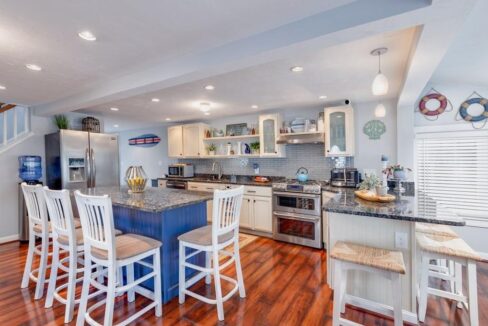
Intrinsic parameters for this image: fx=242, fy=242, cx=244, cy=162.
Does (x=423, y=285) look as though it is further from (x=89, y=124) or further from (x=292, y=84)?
(x=89, y=124)

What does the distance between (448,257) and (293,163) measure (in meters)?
2.95

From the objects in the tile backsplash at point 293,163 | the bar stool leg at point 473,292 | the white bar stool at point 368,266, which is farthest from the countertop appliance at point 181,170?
the bar stool leg at point 473,292

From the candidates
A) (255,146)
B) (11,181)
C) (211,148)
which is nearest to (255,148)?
(255,146)

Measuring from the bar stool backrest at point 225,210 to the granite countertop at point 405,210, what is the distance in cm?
77

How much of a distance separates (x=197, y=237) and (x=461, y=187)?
360 centimetres

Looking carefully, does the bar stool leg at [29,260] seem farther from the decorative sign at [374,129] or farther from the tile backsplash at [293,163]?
the decorative sign at [374,129]

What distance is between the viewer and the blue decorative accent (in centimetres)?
227

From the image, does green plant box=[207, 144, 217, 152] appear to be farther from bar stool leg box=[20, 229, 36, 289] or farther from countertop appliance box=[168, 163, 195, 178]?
bar stool leg box=[20, 229, 36, 289]

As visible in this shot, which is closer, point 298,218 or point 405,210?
point 405,210

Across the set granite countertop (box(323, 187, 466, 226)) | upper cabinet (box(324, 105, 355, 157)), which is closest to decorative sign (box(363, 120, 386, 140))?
upper cabinet (box(324, 105, 355, 157))

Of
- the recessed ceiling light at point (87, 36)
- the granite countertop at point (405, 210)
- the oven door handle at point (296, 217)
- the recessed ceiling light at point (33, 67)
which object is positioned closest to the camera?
the granite countertop at point (405, 210)

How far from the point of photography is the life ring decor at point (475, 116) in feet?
10.1

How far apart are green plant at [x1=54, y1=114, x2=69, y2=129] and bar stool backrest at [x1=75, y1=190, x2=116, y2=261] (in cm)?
335

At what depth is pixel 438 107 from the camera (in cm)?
334
